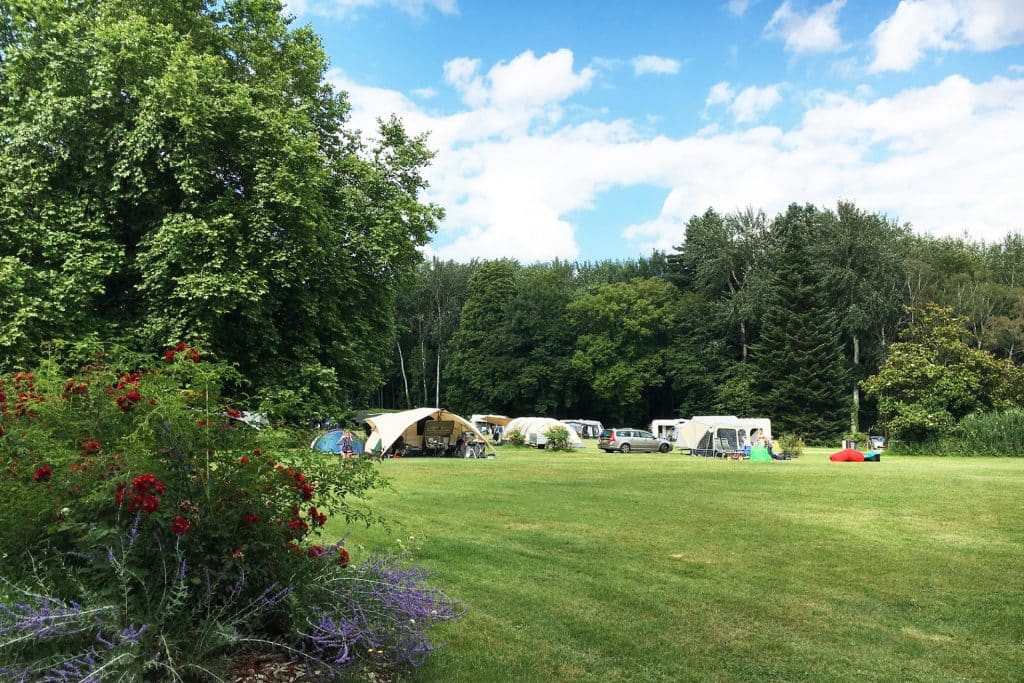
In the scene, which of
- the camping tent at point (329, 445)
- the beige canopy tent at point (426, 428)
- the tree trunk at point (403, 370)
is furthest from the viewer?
the tree trunk at point (403, 370)

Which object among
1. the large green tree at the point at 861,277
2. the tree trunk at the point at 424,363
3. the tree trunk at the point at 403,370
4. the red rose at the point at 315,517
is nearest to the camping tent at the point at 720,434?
the large green tree at the point at 861,277

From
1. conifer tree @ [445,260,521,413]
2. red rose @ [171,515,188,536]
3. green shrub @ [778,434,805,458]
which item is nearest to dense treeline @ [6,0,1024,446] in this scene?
red rose @ [171,515,188,536]

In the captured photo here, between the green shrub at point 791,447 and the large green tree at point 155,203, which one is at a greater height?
the large green tree at point 155,203

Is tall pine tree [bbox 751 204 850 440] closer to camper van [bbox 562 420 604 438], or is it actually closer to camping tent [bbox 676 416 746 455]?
camper van [bbox 562 420 604 438]

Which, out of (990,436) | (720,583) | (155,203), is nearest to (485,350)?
(990,436)

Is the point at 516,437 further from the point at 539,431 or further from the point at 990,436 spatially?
the point at 990,436

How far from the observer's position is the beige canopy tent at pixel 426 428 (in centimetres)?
2859

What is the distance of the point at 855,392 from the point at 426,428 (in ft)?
119

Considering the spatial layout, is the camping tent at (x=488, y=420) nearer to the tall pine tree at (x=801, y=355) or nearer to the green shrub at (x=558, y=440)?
the green shrub at (x=558, y=440)

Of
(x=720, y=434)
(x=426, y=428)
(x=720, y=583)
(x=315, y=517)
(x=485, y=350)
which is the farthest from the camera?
(x=485, y=350)

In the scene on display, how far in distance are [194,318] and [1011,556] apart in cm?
1234

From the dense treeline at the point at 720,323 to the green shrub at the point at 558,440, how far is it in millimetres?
22074

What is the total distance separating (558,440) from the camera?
114ft

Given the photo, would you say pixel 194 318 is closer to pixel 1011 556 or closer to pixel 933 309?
pixel 1011 556
